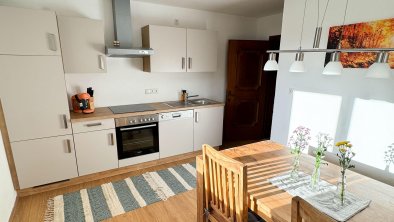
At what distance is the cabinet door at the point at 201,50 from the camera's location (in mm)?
3254

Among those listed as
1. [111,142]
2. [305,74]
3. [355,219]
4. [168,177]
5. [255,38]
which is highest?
[255,38]

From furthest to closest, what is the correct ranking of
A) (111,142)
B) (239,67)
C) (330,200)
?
(239,67) → (111,142) → (330,200)

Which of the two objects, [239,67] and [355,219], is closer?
[355,219]

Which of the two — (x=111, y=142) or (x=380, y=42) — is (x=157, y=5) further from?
(x=380, y=42)

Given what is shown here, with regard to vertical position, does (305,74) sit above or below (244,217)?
above

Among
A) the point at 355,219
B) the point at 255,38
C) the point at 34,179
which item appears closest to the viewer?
the point at 355,219

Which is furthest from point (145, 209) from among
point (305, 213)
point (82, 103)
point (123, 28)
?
point (123, 28)

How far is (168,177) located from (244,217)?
5.65 ft

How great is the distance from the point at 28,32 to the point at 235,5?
8.80ft

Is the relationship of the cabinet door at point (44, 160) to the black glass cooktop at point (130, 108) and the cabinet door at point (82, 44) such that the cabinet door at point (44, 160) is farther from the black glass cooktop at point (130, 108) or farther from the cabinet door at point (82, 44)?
the cabinet door at point (82, 44)

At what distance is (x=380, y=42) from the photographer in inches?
73.1

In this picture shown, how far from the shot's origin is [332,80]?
2.22m

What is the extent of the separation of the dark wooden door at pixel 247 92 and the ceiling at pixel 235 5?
51cm

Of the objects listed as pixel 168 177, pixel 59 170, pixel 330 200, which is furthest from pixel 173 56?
pixel 330 200
